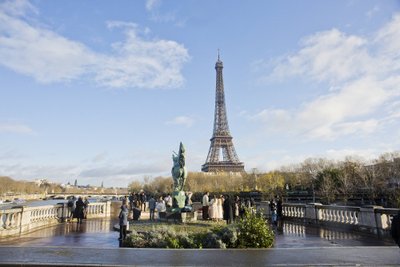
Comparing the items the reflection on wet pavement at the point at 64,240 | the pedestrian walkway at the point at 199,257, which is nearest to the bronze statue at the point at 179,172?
the reflection on wet pavement at the point at 64,240

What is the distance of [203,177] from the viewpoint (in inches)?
4240

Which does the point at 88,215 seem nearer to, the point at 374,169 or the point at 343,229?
the point at 343,229

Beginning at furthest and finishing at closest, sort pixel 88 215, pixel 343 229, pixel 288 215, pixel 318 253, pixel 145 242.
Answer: pixel 88 215, pixel 288 215, pixel 343 229, pixel 145 242, pixel 318 253

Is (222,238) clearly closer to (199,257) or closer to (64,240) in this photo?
(199,257)

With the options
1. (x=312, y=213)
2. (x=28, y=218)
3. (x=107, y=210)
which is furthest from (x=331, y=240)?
(x=107, y=210)

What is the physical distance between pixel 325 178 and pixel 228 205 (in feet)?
171

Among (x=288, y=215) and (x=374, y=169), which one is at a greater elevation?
(x=374, y=169)

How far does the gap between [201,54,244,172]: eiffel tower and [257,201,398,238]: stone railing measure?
75.3 meters

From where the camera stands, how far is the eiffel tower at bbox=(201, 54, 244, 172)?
102 meters

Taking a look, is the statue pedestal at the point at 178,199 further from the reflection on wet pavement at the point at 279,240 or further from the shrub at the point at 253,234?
the shrub at the point at 253,234

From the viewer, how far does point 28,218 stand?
19.0 meters

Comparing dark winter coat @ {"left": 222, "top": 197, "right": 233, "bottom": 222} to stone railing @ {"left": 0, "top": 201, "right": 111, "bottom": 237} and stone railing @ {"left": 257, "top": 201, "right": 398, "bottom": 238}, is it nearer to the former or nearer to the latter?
stone railing @ {"left": 257, "top": 201, "right": 398, "bottom": 238}

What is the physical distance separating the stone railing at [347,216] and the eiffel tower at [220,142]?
7531 cm

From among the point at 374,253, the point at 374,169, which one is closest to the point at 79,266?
the point at 374,253
